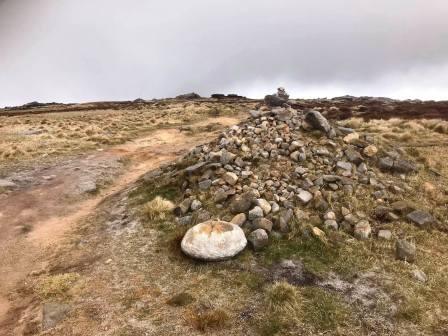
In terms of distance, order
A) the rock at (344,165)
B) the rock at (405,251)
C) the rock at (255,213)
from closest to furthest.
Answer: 1. the rock at (405,251)
2. the rock at (255,213)
3. the rock at (344,165)

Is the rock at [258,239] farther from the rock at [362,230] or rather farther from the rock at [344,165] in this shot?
the rock at [344,165]

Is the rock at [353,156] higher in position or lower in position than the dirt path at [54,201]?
higher

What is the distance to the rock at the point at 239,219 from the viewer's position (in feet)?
46.1

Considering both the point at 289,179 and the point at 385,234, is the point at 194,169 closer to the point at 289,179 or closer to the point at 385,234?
the point at 289,179

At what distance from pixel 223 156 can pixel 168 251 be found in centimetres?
588

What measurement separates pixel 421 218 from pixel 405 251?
2370 millimetres

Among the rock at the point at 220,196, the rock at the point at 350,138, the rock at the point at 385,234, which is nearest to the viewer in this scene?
the rock at the point at 385,234

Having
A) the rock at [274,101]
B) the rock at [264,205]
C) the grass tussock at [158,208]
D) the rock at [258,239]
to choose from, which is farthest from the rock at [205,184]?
the rock at [274,101]

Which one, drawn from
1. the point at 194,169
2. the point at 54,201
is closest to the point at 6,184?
the point at 54,201

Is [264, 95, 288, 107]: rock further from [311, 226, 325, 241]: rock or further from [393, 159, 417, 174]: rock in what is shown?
[311, 226, 325, 241]: rock

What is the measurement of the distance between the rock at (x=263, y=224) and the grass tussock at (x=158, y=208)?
370cm

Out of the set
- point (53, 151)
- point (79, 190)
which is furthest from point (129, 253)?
point (53, 151)

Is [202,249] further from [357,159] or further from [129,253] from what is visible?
[357,159]

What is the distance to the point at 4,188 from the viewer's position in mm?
21281
